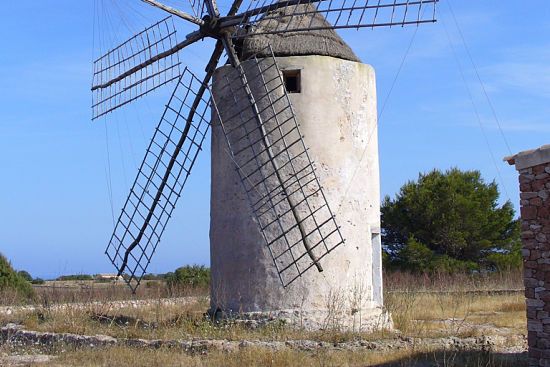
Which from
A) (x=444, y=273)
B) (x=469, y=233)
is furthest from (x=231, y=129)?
(x=469, y=233)

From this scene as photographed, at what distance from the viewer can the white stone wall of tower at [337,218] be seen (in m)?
9.00

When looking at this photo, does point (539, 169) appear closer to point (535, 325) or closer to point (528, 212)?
point (528, 212)

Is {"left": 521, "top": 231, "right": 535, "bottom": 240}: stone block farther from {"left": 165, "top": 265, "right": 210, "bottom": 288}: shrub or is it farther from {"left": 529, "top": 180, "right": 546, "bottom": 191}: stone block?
{"left": 165, "top": 265, "right": 210, "bottom": 288}: shrub

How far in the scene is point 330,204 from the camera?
9125 mm

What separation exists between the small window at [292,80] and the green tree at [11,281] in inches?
297

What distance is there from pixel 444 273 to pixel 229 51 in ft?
38.0

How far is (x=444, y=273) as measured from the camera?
19422mm

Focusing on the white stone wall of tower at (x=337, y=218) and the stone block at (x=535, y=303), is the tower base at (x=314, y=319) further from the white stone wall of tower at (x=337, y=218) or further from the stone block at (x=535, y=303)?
the stone block at (x=535, y=303)

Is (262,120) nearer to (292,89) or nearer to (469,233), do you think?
(292,89)

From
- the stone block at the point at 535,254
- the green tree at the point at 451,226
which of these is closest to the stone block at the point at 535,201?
the stone block at the point at 535,254

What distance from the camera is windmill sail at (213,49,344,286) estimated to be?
8984mm

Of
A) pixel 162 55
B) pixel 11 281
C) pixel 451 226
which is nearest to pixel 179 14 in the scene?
pixel 162 55

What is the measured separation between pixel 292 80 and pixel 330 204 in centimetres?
156

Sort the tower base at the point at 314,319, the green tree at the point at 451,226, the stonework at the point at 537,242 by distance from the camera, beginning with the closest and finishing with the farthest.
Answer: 1. the stonework at the point at 537,242
2. the tower base at the point at 314,319
3. the green tree at the point at 451,226
